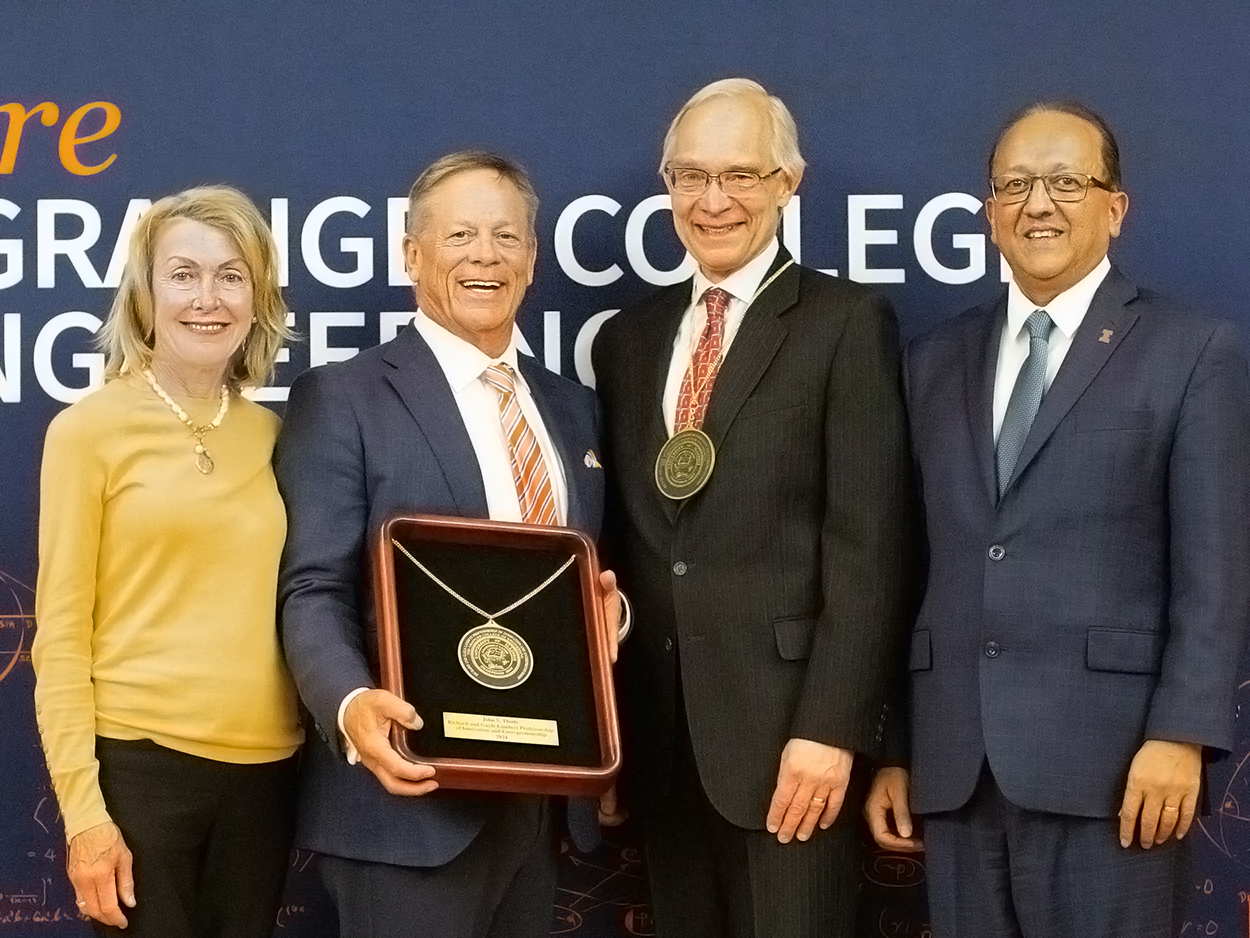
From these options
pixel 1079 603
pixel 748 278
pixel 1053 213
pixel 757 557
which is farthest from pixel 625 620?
pixel 1053 213

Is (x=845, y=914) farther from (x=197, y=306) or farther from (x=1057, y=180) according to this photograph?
(x=197, y=306)

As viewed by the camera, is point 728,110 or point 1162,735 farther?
point 728,110

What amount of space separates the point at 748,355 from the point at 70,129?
1.66m

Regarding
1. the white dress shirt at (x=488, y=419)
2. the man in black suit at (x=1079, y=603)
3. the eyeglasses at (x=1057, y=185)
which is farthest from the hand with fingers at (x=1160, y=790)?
the white dress shirt at (x=488, y=419)

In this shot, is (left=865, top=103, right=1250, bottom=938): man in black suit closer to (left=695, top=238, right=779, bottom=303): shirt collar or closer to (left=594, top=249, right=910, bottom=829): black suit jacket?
(left=594, top=249, right=910, bottom=829): black suit jacket

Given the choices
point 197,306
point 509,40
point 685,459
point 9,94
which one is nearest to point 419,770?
point 685,459

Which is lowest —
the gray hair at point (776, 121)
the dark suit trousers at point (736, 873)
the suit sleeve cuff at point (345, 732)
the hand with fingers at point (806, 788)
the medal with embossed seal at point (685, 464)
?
the dark suit trousers at point (736, 873)

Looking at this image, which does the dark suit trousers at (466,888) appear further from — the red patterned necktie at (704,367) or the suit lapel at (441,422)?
the red patterned necktie at (704,367)

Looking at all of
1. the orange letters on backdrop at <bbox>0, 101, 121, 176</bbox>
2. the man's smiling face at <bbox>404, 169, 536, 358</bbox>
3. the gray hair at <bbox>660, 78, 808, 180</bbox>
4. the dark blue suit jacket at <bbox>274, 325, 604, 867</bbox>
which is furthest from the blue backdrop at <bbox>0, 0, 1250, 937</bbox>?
the dark blue suit jacket at <bbox>274, 325, 604, 867</bbox>

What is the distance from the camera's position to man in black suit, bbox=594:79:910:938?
2.48 meters

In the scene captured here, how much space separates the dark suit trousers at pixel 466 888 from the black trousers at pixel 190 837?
129 millimetres

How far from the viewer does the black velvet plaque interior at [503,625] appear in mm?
2340

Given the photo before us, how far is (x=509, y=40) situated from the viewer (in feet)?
10.6

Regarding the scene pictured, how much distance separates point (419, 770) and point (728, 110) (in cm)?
128
